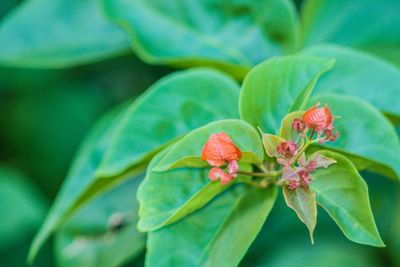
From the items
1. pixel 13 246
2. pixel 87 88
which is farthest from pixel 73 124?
pixel 13 246

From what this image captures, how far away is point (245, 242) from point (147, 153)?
0.21 m

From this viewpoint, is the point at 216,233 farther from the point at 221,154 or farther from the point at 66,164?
the point at 66,164

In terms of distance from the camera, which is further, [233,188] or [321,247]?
[321,247]

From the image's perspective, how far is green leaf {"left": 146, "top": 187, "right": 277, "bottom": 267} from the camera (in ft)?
2.77

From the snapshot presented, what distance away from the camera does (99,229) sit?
1275mm

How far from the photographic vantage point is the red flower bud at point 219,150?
78 cm

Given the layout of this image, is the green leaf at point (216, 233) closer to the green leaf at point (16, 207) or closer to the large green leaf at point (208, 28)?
the large green leaf at point (208, 28)

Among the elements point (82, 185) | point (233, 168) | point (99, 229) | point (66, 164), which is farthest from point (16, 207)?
point (233, 168)

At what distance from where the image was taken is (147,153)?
96cm

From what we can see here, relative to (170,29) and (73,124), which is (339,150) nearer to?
(170,29)

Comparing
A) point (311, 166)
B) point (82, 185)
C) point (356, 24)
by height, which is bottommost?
point (82, 185)

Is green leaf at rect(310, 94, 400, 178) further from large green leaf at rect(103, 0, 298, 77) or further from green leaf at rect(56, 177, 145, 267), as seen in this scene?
green leaf at rect(56, 177, 145, 267)

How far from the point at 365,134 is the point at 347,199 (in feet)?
0.44

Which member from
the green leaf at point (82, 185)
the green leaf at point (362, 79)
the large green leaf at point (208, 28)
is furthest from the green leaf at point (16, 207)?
the green leaf at point (362, 79)
